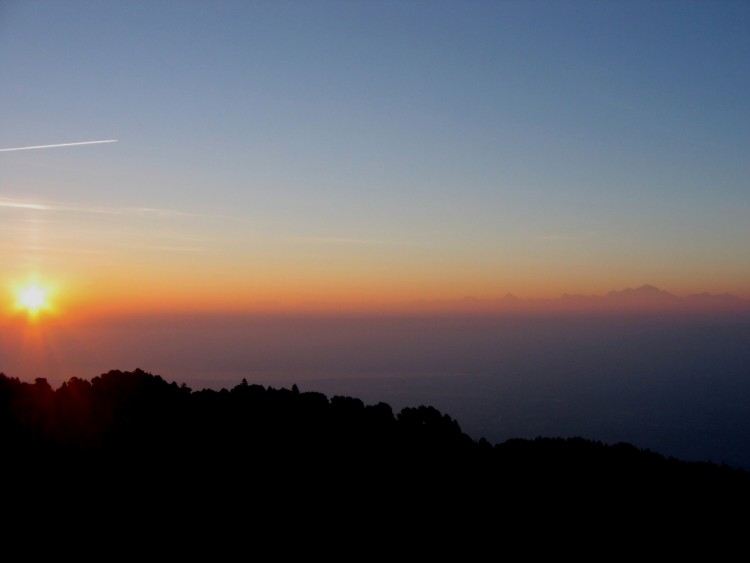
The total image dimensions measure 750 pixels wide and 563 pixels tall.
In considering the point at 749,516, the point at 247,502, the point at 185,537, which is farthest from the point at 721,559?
the point at 185,537

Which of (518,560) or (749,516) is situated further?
(749,516)

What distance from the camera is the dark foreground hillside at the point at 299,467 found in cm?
1773

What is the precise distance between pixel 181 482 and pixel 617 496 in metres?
14.0

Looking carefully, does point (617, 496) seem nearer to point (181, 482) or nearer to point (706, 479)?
point (706, 479)

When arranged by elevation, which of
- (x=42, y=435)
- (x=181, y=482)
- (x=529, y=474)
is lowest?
(x=529, y=474)

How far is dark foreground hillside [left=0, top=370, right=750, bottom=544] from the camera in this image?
17.7m

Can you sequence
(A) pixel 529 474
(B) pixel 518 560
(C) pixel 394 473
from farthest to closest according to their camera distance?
1. (A) pixel 529 474
2. (C) pixel 394 473
3. (B) pixel 518 560

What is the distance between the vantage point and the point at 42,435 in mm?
19844

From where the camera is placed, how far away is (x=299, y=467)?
20.1m

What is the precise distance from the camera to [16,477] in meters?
17.3

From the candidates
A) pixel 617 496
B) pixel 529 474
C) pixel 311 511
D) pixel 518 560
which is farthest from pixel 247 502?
pixel 617 496

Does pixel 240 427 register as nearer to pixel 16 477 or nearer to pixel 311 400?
pixel 311 400

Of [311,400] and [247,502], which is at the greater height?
[311,400]

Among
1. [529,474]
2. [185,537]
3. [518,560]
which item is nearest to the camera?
[185,537]
